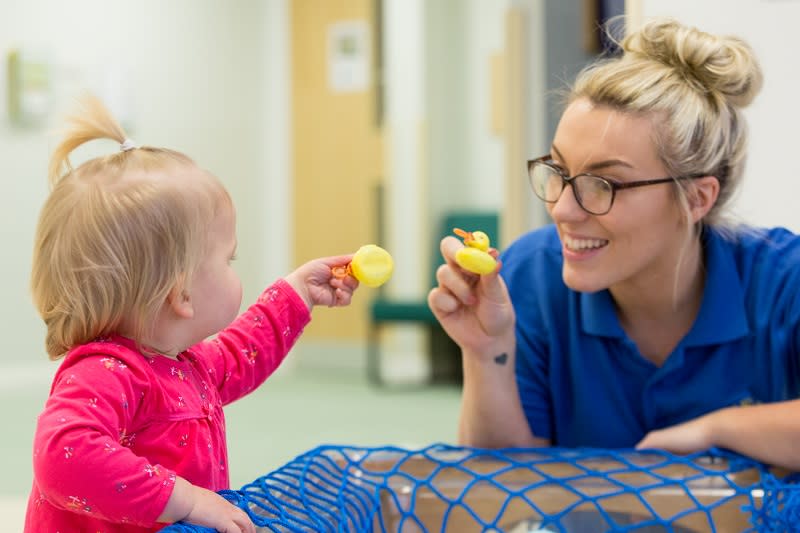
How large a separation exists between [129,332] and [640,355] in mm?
710

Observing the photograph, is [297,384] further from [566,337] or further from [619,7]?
[566,337]

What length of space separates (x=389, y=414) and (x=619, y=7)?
5.41 feet

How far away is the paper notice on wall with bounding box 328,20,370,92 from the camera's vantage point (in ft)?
15.5

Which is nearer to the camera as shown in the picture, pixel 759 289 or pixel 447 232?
pixel 759 289

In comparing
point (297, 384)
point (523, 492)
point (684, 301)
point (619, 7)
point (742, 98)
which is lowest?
point (297, 384)

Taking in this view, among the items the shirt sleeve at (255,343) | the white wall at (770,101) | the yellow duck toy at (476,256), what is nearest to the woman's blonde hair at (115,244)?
the shirt sleeve at (255,343)

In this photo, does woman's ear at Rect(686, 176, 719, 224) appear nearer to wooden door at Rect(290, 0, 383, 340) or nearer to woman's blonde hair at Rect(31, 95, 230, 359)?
woman's blonde hair at Rect(31, 95, 230, 359)

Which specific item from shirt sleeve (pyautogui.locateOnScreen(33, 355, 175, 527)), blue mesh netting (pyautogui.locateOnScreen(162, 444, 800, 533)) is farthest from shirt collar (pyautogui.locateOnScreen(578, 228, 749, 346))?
shirt sleeve (pyautogui.locateOnScreen(33, 355, 175, 527))

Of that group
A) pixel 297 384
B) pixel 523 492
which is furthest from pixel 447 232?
pixel 523 492

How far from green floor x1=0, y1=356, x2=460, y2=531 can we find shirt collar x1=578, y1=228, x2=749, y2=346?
64 centimetres

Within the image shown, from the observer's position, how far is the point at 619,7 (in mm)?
3416

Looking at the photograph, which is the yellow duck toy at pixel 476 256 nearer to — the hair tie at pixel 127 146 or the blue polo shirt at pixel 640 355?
the blue polo shirt at pixel 640 355

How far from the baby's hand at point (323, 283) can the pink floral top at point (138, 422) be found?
20 millimetres

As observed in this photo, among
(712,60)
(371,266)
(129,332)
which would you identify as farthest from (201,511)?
(712,60)
